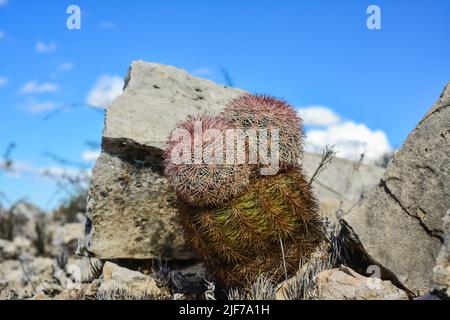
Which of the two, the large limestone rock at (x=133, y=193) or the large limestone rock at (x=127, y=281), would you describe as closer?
the large limestone rock at (x=127, y=281)

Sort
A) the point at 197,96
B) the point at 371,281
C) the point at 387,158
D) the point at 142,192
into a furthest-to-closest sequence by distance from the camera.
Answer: the point at 387,158 < the point at 197,96 < the point at 142,192 < the point at 371,281

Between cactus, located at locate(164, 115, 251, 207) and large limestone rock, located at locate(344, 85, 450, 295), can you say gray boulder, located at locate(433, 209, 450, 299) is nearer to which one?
large limestone rock, located at locate(344, 85, 450, 295)

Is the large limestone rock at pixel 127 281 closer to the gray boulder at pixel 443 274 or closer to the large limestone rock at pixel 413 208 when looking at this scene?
the large limestone rock at pixel 413 208

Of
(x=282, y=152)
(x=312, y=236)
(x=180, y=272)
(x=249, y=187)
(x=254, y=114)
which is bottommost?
(x=180, y=272)

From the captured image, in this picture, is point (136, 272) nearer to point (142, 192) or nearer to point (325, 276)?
point (142, 192)

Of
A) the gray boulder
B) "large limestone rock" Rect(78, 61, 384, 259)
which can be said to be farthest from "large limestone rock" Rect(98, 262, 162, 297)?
the gray boulder

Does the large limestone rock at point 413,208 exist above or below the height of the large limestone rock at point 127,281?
above

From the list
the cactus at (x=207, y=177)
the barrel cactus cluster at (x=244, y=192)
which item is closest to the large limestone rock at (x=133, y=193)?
the barrel cactus cluster at (x=244, y=192)

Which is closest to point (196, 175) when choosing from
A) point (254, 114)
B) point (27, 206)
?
point (254, 114)
